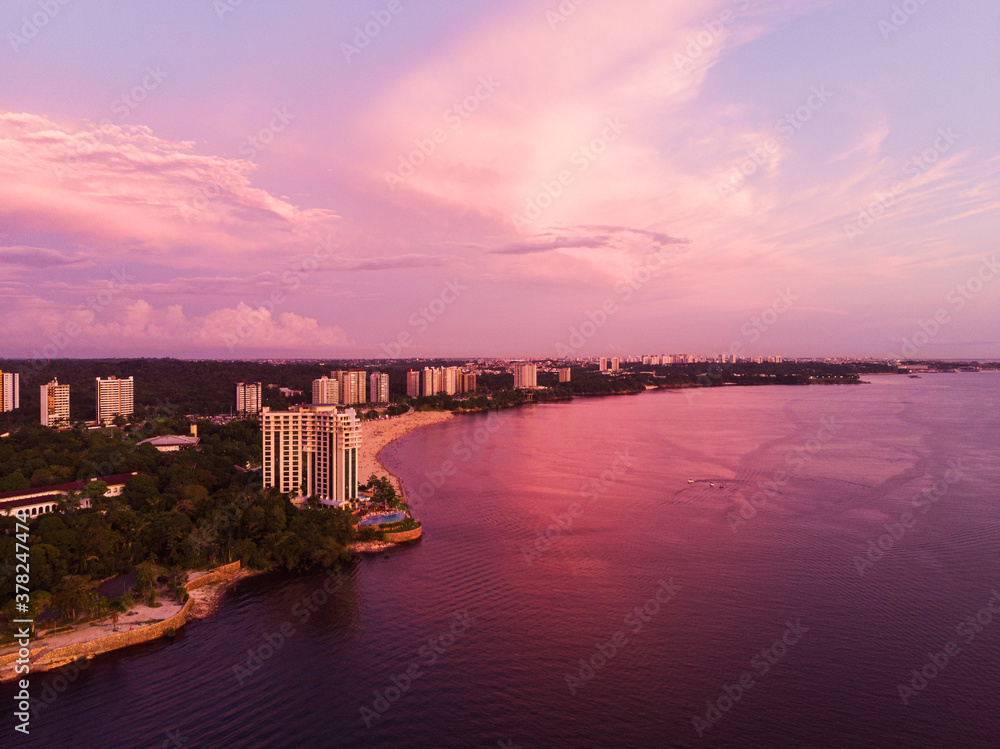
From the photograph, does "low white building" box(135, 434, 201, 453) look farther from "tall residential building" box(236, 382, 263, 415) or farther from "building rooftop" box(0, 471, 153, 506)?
"tall residential building" box(236, 382, 263, 415)

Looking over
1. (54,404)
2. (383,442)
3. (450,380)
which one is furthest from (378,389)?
(54,404)

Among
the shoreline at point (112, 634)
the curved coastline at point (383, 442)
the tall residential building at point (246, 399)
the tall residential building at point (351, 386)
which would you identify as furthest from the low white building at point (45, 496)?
the tall residential building at point (351, 386)

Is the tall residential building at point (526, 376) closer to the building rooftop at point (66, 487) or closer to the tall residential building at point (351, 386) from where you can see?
the tall residential building at point (351, 386)

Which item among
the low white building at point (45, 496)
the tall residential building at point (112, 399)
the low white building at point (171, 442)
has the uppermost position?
the tall residential building at point (112, 399)

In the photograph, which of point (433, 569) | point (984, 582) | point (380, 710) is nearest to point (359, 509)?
point (433, 569)

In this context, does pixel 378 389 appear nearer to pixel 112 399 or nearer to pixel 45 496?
pixel 112 399

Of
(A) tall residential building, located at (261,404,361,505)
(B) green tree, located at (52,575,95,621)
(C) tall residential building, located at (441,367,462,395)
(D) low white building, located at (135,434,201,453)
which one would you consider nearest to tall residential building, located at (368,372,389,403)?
(C) tall residential building, located at (441,367,462,395)
